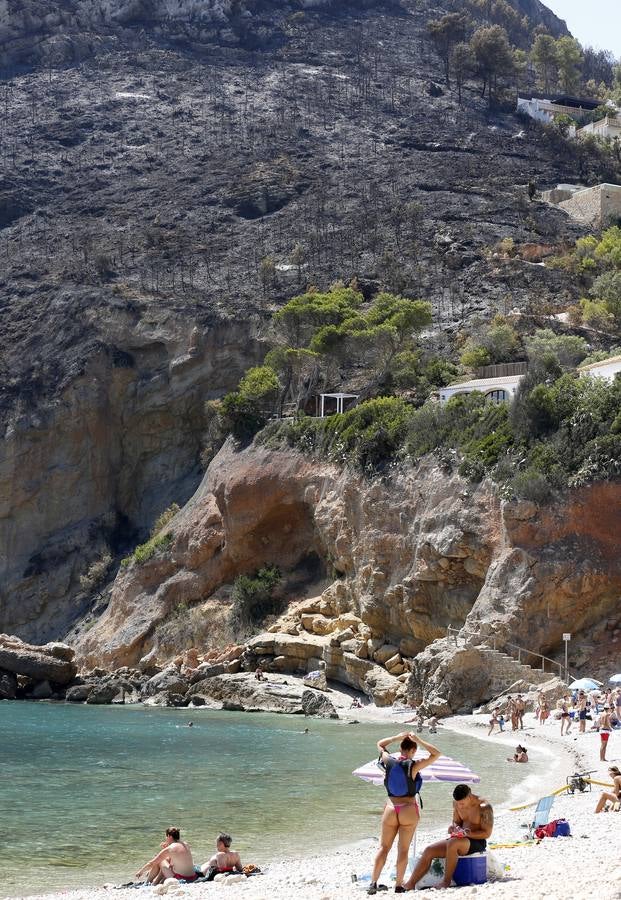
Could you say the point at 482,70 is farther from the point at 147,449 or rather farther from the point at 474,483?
the point at 474,483

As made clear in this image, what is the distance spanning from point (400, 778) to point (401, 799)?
0.25 meters

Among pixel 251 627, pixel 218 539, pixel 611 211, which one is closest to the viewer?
pixel 251 627

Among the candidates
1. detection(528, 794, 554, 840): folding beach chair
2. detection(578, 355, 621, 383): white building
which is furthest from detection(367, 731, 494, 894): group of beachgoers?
detection(578, 355, 621, 383): white building

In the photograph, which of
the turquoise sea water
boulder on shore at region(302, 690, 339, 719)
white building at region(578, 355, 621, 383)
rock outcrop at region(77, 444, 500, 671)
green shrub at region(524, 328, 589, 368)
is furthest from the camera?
green shrub at region(524, 328, 589, 368)

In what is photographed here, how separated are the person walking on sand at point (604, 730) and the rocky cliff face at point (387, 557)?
8420 millimetres

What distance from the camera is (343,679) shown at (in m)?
47.1

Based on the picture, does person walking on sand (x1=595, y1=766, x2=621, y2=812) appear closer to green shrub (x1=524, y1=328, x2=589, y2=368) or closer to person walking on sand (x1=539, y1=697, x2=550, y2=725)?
person walking on sand (x1=539, y1=697, x2=550, y2=725)

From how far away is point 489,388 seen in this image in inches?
2109

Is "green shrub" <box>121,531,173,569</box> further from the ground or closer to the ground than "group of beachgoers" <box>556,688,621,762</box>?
closer to the ground

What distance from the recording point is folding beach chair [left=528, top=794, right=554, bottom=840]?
57.9 feet

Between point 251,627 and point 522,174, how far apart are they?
170 feet

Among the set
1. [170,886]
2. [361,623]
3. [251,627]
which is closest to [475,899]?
[170,886]

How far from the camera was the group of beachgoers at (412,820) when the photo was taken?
13609mm

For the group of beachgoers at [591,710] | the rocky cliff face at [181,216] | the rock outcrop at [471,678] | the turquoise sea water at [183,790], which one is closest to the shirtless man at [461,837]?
the turquoise sea water at [183,790]
